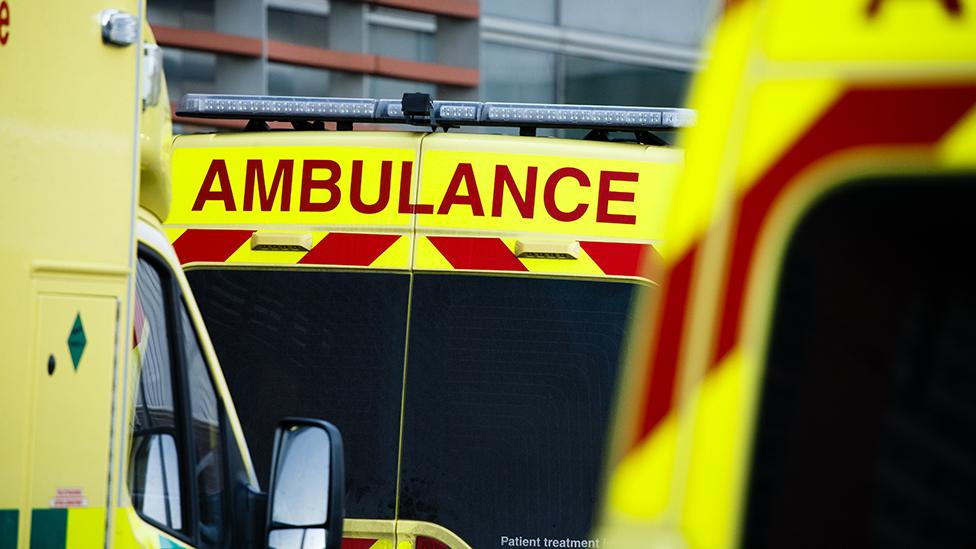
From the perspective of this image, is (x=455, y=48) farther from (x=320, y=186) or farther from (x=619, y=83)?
(x=320, y=186)

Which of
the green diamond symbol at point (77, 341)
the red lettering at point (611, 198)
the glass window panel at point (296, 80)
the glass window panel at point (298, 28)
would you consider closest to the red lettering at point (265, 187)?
the red lettering at point (611, 198)

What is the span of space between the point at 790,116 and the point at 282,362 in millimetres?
4328

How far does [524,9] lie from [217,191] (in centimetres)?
1375

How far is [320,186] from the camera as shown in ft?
18.3

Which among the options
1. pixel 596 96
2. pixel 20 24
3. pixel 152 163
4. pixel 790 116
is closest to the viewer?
pixel 790 116

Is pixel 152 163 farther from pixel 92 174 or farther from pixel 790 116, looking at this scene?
pixel 790 116

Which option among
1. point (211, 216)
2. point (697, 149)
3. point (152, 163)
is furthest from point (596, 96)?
point (697, 149)

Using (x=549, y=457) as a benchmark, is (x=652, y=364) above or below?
above

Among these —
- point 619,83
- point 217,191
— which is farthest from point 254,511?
point 619,83

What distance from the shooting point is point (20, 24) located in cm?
282

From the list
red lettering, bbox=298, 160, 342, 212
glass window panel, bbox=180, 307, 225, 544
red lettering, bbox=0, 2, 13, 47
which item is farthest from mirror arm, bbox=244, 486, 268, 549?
red lettering, bbox=298, 160, 342, 212

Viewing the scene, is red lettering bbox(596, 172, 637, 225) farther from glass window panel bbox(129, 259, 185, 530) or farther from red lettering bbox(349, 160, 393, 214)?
glass window panel bbox(129, 259, 185, 530)

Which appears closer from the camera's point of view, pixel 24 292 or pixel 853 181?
pixel 853 181

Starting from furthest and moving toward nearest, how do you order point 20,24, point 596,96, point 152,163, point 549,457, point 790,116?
point 596,96 < point 549,457 < point 152,163 < point 20,24 < point 790,116
